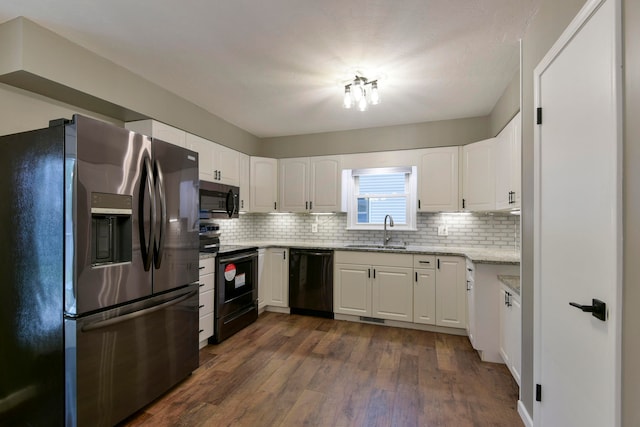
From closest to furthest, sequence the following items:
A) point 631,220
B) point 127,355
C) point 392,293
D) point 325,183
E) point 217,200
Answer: point 631,220 → point 127,355 → point 217,200 → point 392,293 → point 325,183

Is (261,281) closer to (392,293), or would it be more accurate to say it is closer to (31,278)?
(392,293)

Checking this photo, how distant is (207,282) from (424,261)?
234 cm

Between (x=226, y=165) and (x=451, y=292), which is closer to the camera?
(x=451, y=292)

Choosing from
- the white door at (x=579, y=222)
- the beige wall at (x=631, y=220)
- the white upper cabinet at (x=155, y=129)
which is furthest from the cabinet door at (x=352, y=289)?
the beige wall at (x=631, y=220)

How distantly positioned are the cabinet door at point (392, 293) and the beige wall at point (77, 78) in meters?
2.75

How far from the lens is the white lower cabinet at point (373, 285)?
11.4 ft

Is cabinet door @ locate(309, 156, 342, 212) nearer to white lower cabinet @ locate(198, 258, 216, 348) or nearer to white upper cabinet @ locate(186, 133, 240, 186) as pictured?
white upper cabinet @ locate(186, 133, 240, 186)

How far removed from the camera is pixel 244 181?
409 cm

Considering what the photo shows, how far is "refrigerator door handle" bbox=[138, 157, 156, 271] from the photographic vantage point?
191 centimetres

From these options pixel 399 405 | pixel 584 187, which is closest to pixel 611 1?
pixel 584 187

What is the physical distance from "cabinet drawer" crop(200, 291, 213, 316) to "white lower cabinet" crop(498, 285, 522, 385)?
2.60 m

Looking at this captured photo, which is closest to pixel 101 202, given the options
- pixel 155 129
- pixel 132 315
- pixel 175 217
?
pixel 175 217

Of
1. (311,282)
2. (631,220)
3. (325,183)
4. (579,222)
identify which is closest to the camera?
(631,220)

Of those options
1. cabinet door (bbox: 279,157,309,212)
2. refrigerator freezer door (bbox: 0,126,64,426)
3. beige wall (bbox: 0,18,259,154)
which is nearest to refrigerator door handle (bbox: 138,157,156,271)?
refrigerator freezer door (bbox: 0,126,64,426)
